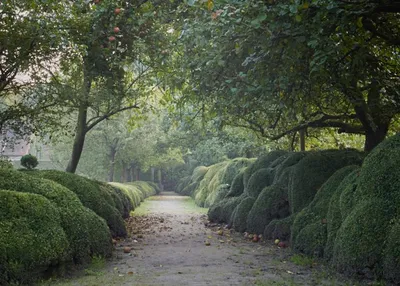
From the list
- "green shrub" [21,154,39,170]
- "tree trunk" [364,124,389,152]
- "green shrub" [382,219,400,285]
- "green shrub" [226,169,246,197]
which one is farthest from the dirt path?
"green shrub" [226,169,246,197]

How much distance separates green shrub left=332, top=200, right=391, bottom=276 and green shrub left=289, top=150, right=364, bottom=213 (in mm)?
3504

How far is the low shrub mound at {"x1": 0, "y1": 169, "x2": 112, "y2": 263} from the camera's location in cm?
637

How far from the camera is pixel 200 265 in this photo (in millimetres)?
6820

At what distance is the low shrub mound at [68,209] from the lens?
6.37 m

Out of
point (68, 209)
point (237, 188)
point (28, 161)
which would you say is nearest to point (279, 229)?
point (68, 209)

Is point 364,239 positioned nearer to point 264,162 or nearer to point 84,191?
point 84,191

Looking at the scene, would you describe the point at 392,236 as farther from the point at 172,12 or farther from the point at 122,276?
the point at 172,12

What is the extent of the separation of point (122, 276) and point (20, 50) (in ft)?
18.5

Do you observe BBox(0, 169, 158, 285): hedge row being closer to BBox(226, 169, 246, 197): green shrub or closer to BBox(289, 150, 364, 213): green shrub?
BBox(289, 150, 364, 213): green shrub

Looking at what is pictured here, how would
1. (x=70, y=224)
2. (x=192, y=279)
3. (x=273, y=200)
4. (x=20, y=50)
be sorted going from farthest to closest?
(x=273, y=200) → (x=20, y=50) → (x=70, y=224) → (x=192, y=279)

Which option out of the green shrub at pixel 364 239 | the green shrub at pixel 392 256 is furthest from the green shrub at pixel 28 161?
the green shrub at pixel 392 256

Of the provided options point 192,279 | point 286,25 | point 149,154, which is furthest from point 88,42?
point 149,154

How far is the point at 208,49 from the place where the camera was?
322 inches

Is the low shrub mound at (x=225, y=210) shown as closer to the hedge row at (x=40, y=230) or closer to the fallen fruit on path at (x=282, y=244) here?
the fallen fruit on path at (x=282, y=244)
